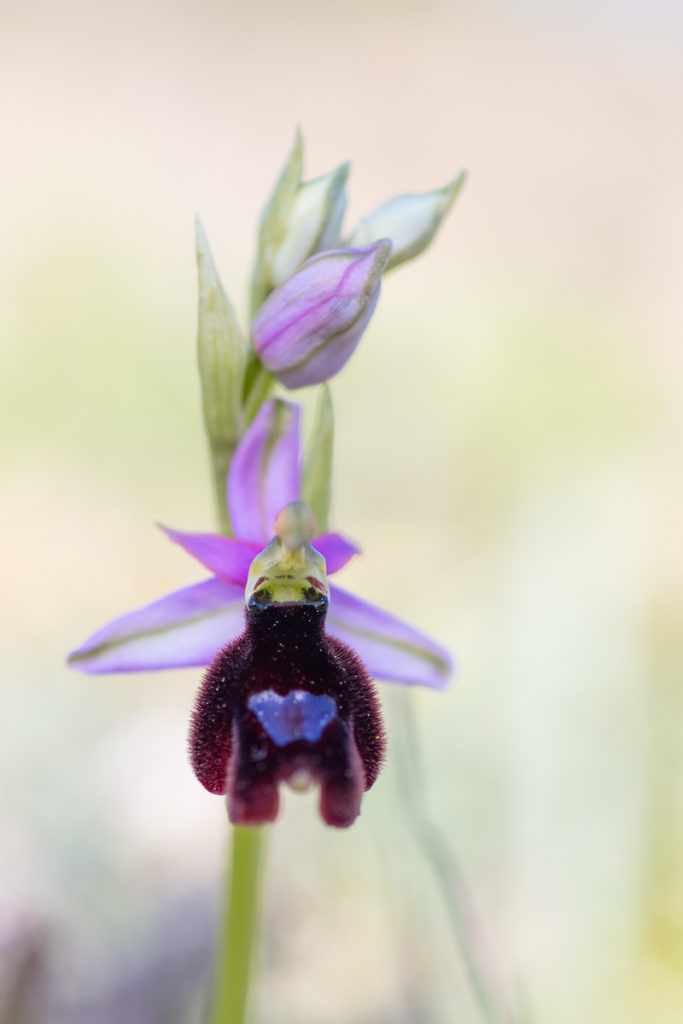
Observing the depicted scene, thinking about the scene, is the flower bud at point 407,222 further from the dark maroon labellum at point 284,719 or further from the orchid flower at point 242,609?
the dark maroon labellum at point 284,719

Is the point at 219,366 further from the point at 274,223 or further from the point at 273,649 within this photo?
the point at 273,649

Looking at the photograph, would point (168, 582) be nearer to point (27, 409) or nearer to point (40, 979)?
point (27, 409)

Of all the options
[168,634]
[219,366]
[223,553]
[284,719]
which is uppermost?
[219,366]

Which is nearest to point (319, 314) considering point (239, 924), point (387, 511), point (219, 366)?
point (219, 366)

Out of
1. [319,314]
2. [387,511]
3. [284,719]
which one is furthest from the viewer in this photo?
[387,511]

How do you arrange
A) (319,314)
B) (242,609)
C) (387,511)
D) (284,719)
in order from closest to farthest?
(284,719) < (319,314) < (242,609) < (387,511)

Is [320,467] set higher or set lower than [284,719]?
higher

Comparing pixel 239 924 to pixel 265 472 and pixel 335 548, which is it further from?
pixel 265 472

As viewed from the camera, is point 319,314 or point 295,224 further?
point 295,224

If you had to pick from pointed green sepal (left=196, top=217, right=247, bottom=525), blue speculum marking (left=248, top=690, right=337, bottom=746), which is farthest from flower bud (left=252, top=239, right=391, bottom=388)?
blue speculum marking (left=248, top=690, right=337, bottom=746)
